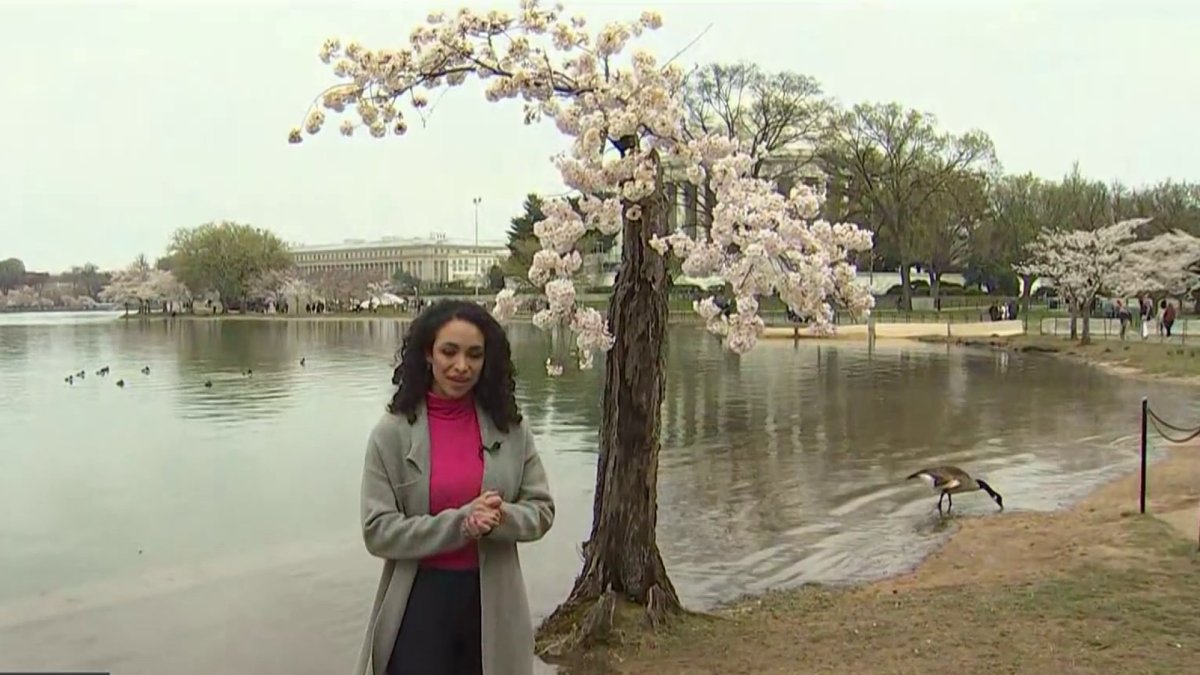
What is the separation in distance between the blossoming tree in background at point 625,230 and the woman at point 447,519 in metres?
3.47

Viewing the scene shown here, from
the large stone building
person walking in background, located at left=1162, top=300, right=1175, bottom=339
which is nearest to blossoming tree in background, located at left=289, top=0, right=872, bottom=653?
person walking in background, located at left=1162, top=300, right=1175, bottom=339

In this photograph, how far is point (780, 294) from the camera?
23.2 feet

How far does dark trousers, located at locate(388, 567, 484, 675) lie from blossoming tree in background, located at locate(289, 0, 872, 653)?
3512 mm

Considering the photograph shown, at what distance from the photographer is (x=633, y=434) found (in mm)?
6949

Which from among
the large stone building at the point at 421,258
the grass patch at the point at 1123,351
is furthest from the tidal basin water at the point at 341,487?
the large stone building at the point at 421,258

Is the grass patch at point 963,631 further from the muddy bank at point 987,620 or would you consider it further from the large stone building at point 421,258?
the large stone building at point 421,258

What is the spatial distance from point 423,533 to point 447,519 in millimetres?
79

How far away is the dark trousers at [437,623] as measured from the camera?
10.3ft

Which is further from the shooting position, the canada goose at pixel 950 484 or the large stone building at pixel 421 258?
the large stone building at pixel 421 258

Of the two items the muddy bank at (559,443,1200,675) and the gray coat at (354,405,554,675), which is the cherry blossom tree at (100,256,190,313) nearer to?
the muddy bank at (559,443,1200,675)

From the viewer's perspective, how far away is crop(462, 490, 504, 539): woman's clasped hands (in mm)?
2986

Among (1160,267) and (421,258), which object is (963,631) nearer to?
(1160,267)

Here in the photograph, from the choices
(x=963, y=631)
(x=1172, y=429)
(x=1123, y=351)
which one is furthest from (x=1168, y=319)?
(x=963, y=631)

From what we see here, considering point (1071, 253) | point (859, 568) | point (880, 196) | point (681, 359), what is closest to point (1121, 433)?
point (859, 568)
